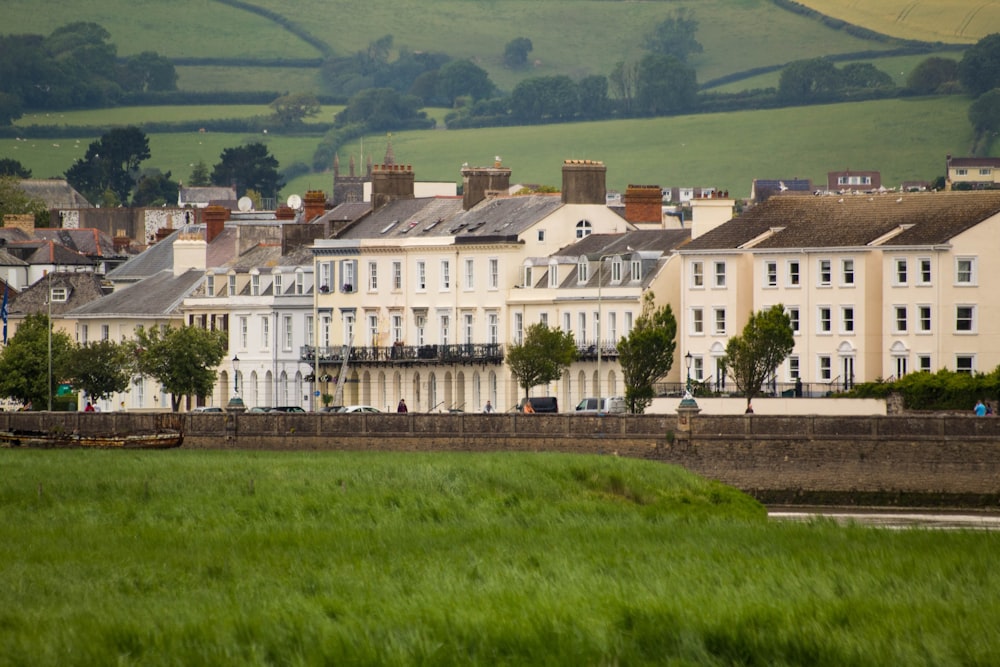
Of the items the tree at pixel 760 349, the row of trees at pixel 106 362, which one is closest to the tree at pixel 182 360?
the row of trees at pixel 106 362

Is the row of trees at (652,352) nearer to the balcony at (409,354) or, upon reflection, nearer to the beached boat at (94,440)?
the balcony at (409,354)

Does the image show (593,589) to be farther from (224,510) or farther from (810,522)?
(224,510)

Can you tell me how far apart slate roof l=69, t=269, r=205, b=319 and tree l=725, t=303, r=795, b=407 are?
44075 millimetres

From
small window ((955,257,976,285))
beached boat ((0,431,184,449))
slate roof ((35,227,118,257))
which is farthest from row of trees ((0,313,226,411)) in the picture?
slate roof ((35,227,118,257))

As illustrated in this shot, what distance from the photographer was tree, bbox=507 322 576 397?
106250mm

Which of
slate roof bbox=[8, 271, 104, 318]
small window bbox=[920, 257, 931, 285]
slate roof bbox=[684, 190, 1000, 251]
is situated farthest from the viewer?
slate roof bbox=[8, 271, 104, 318]

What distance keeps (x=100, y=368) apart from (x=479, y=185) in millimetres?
21543

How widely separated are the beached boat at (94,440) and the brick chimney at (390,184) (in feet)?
111

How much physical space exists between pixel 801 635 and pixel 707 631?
4.71ft

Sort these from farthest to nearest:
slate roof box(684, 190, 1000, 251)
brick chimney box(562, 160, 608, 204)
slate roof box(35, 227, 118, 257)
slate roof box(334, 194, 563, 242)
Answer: slate roof box(35, 227, 118, 257)
brick chimney box(562, 160, 608, 204)
slate roof box(334, 194, 563, 242)
slate roof box(684, 190, 1000, 251)

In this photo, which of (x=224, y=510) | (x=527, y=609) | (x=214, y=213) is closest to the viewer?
(x=527, y=609)

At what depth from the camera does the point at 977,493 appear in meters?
80.1

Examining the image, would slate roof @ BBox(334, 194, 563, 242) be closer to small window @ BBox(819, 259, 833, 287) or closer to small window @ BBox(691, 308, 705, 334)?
small window @ BBox(691, 308, 705, 334)

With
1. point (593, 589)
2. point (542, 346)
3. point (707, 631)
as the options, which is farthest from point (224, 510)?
point (542, 346)
